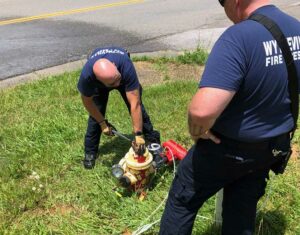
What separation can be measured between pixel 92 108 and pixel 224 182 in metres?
1.94

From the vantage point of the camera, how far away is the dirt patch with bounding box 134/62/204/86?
697cm

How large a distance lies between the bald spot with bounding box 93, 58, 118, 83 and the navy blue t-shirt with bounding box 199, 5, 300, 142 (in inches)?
62.1

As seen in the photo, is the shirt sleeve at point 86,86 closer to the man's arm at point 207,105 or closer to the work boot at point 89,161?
the work boot at point 89,161

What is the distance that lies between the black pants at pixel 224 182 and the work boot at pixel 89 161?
6.03 ft

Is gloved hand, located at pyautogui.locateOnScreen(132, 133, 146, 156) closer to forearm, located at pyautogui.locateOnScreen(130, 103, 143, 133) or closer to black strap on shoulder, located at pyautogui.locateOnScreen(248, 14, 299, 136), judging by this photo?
forearm, located at pyautogui.locateOnScreen(130, 103, 143, 133)

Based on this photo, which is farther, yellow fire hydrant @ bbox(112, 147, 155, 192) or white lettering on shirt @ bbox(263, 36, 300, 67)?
yellow fire hydrant @ bbox(112, 147, 155, 192)

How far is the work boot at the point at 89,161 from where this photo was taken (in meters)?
4.57

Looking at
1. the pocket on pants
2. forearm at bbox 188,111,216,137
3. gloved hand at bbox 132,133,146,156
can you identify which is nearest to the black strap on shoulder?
forearm at bbox 188,111,216,137

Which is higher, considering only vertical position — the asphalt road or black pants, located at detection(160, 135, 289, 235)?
black pants, located at detection(160, 135, 289, 235)

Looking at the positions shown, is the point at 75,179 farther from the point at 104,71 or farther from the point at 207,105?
the point at 207,105

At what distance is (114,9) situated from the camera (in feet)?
41.8

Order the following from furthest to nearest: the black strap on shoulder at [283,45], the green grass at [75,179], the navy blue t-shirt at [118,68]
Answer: the navy blue t-shirt at [118,68]
the green grass at [75,179]
the black strap on shoulder at [283,45]

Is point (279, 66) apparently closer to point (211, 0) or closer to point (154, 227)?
point (154, 227)

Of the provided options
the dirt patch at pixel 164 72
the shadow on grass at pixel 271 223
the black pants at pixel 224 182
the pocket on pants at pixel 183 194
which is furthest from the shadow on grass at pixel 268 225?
the dirt patch at pixel 164 72
